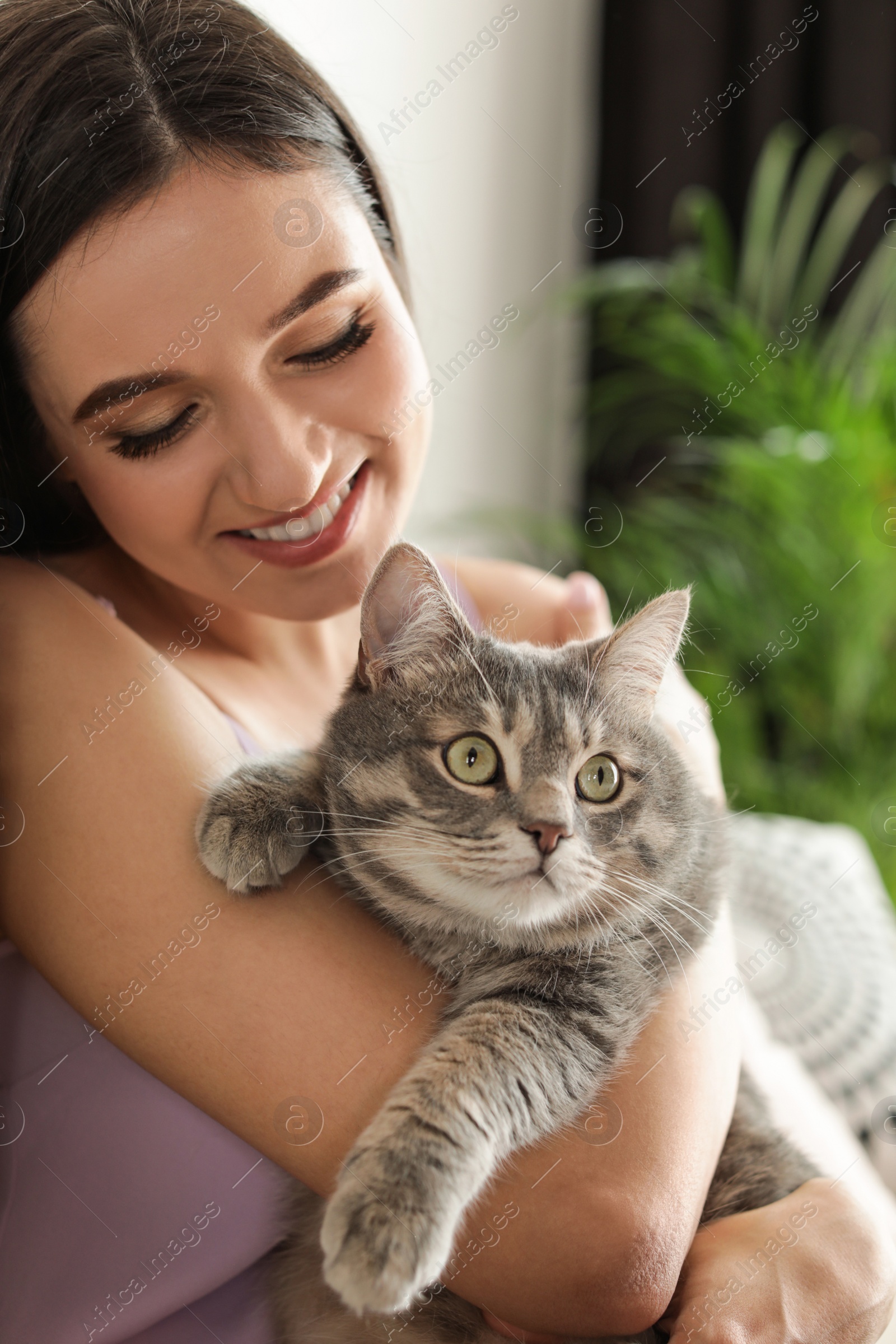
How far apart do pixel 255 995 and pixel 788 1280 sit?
528mm

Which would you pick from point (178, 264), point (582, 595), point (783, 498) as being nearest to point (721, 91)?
point (783, 498)

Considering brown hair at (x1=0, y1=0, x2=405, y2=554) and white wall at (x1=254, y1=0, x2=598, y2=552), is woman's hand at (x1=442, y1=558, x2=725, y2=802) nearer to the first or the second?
white wall at (x1=254, y1=0, x2=598, y2=552)

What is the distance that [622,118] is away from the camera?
119 inches

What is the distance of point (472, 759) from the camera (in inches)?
35.8

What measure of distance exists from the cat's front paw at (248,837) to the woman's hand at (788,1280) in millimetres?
511

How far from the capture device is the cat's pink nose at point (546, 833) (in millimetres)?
845

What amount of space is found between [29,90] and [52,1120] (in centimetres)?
95

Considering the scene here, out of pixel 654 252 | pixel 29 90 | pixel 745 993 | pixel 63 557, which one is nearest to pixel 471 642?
pixel 63 557

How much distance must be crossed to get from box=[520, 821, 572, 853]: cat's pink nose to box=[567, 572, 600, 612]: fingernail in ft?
2.15

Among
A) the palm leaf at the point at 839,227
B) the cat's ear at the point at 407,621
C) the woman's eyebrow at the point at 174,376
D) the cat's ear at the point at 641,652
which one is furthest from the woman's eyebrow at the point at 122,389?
the palm leaf at the point at 839,227

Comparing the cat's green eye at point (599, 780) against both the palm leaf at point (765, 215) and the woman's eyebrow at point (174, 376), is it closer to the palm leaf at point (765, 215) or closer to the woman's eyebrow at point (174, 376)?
the woman's eyebrow at point (174, 376)

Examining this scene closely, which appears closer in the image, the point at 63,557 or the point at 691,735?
the point at 63,557

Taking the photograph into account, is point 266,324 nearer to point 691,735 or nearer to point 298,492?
point 298,492

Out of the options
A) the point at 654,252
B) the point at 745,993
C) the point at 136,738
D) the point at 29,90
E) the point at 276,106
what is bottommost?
the point at 745,993
